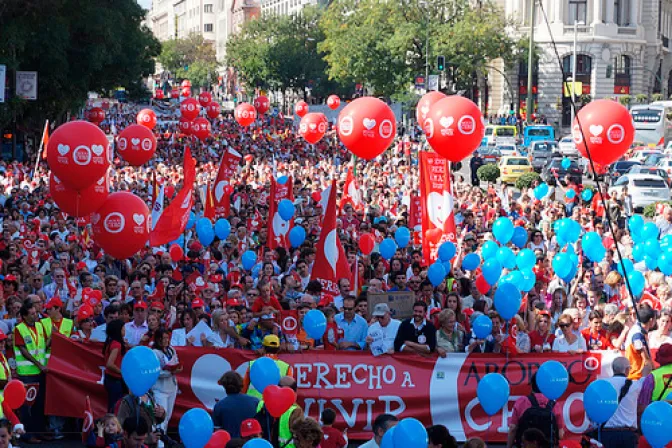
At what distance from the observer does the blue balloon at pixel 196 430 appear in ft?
23.8

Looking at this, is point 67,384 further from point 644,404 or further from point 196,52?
point 196,52

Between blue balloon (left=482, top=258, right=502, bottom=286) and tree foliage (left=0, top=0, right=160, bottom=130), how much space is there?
608 inches

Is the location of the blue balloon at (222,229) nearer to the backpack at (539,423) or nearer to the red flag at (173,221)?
the red flag at (173,221)

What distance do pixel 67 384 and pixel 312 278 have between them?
4103mm

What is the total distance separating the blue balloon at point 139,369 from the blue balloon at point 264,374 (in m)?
0.75

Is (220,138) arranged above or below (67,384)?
above

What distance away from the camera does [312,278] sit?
14289 mm

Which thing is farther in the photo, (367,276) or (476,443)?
(367,276)

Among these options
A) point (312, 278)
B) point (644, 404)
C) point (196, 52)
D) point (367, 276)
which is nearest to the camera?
point (644, 404)

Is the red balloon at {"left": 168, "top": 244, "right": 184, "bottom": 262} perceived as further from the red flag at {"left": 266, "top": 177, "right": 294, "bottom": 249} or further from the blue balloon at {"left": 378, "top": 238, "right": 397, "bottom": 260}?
the blue balloon at {"left": 378, "top": 238, "right": 397, "bottom": 260}

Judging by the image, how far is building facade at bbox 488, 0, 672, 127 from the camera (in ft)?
231

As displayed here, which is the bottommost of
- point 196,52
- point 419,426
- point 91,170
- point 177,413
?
point 177,413

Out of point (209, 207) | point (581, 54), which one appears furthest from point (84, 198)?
point (581, 54)

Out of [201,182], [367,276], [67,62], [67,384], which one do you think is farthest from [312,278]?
[67,62]
